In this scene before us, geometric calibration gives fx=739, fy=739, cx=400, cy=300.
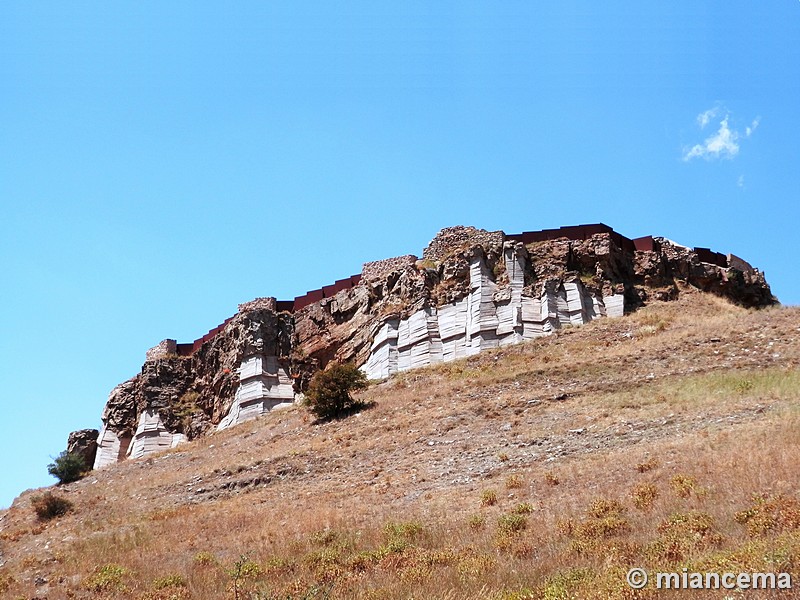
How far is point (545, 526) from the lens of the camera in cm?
1206

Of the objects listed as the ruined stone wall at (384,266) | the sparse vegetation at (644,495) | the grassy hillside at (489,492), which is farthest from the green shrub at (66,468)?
the sparse vegetation at (644,495)

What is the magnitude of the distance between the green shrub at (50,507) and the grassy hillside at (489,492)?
1.55 feet

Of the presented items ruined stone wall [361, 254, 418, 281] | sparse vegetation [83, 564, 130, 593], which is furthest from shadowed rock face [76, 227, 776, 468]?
sparse vegetation [83, 564, 130, 593]

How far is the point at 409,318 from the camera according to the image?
37.0 meters

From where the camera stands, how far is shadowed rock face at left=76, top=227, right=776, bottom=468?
1398 inches

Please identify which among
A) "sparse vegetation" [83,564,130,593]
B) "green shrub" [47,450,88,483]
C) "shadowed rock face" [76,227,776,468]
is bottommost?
"sparse vegetation" [83,564,130,593]

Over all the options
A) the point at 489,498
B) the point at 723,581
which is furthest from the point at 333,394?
the point at 723,581

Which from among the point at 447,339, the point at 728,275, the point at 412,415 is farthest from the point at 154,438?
the point at 728,275

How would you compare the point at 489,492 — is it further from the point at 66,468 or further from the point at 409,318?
the point at 66,468

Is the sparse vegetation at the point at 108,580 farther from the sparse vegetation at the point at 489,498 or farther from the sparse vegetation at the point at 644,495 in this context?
the sparse vegetation at the point at 644,495

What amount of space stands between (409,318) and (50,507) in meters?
19.1

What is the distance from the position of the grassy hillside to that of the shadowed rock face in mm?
4594

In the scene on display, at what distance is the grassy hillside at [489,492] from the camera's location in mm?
10227

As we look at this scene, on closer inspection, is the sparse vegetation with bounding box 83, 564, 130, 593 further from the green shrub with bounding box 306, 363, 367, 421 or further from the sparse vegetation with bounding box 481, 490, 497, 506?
the green shrub with bounding box 306, 363, 367, 421
